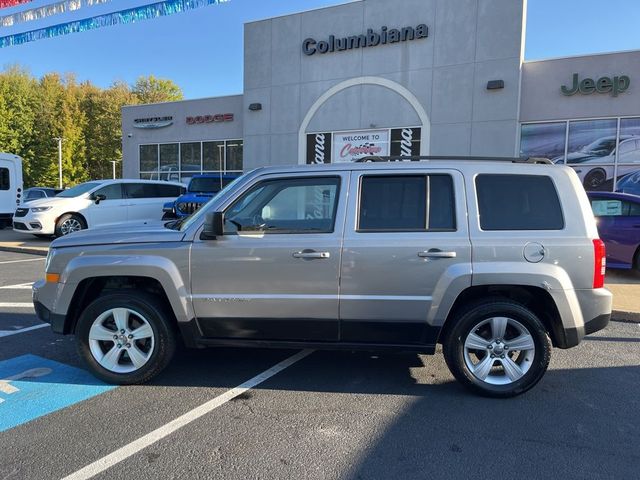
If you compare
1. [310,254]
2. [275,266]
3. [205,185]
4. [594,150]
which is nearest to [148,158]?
[205,185]

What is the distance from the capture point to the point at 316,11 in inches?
706

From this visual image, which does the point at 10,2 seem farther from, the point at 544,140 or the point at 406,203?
the point at 544,140

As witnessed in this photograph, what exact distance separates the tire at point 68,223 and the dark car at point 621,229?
12240 millimetres

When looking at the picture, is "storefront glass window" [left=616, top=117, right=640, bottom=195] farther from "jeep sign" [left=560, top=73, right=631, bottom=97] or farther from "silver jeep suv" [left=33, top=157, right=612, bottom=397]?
"silver jeep suv" [left=33, top=157, right=612, bottom=397]

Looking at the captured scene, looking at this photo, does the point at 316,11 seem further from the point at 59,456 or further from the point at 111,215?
the point at 59,456

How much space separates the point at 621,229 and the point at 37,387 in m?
9.10

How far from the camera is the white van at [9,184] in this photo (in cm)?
1717

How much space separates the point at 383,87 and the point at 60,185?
42935 mm

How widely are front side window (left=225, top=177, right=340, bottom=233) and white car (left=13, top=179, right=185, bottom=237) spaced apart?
381 inches

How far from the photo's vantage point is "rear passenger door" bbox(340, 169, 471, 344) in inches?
145

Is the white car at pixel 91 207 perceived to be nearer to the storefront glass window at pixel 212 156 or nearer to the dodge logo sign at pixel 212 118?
the storefront glass window at pixel 212 156

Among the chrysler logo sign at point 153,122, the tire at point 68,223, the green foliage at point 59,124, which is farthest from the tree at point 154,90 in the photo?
the tire at point 68,223

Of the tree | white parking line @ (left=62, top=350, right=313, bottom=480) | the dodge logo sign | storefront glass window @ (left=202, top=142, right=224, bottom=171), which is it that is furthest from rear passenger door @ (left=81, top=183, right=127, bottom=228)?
→ the tree

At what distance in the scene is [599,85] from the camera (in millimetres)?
14367
